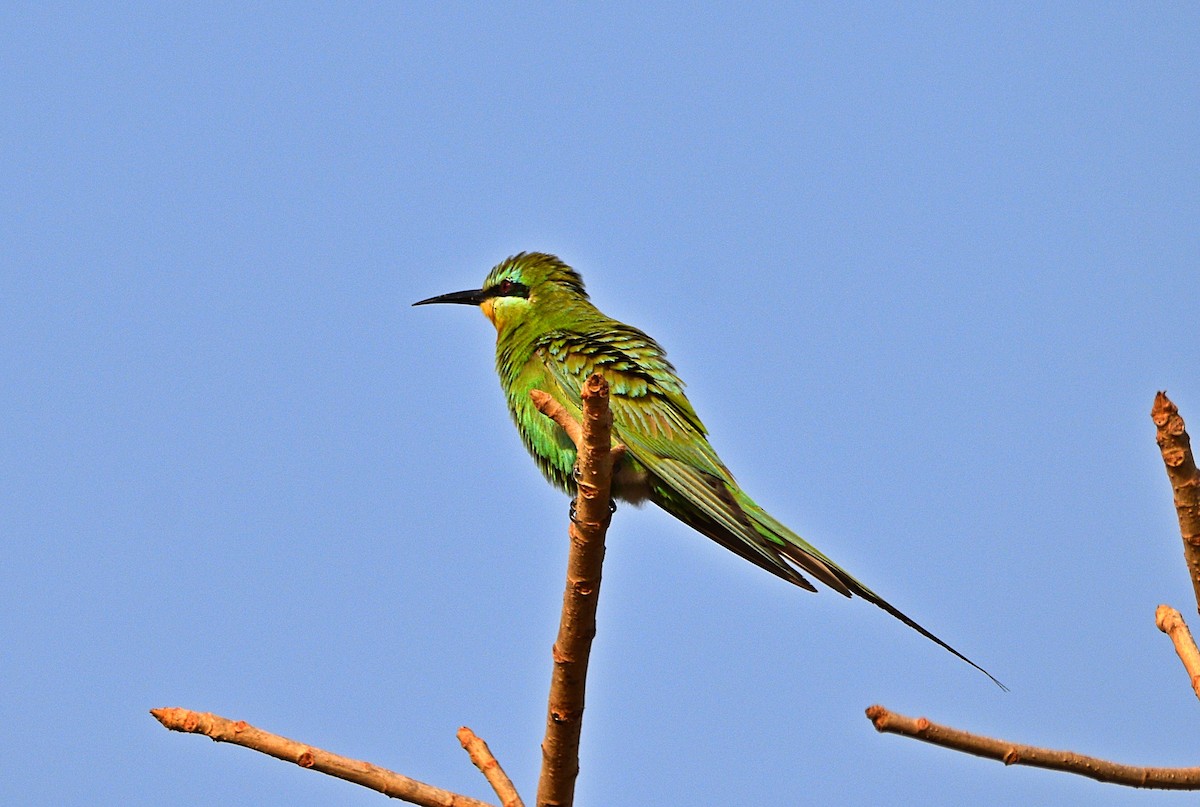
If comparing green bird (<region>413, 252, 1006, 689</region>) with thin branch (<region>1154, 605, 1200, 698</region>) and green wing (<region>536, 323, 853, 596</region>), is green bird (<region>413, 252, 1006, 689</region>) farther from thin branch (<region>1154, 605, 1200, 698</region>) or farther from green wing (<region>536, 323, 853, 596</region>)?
thin branch (<region>1154, 605, 1200, 698</region>)

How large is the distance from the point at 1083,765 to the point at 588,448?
1.01 m

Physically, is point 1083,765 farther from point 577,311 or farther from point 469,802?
point 577,311

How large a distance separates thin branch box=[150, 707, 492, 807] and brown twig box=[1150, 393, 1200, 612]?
4.35 feet

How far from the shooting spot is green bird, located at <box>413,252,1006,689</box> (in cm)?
373

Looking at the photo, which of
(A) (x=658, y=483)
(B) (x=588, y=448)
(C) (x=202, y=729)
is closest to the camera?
(C) (x=202, y=729)

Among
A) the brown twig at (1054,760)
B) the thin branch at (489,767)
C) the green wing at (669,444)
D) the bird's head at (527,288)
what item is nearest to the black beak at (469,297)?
the bird's head at (527,288)

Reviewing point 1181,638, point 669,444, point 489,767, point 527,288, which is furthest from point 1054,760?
point 527,288

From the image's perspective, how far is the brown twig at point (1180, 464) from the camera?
1.71m

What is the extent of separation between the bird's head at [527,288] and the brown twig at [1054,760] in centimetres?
337

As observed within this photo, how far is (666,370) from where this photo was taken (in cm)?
442

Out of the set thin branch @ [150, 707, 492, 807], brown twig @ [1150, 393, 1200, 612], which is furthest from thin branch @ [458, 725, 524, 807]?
brown twig @ [1150, 393, 1200, 612]

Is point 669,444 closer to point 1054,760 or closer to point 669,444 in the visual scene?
point 669,444

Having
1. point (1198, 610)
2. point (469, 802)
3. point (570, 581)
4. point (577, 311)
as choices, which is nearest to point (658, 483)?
point (577, 311)

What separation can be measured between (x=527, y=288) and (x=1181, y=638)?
11.3 feet
